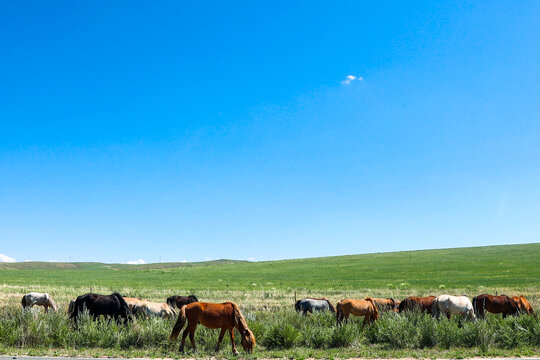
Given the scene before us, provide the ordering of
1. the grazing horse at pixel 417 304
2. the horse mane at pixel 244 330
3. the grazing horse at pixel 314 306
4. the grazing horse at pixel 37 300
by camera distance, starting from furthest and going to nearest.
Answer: the grazing horse at pixel 37 300, the grazing horse at pixel 314 306, the grazing horse at pixel 417 304, the horse mane at pixel 244 330

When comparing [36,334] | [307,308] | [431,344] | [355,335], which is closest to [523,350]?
[431,344]

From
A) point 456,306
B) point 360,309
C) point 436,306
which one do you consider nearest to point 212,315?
point 360,309

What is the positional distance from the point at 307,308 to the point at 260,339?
709 cm

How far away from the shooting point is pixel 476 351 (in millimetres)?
12094

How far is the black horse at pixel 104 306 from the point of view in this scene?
634 inches

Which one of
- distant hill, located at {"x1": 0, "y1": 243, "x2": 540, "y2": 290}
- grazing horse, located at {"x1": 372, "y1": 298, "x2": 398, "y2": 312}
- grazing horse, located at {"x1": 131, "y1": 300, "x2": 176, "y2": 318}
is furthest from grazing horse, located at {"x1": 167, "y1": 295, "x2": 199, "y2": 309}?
distant hill, located at {"x1": 0, "y1": 243, "x2": 540, "y2": 290}

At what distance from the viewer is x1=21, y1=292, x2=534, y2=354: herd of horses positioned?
12.0m

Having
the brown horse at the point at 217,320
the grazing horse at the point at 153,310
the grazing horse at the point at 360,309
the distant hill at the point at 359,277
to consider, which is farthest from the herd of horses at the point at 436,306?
the distant hill at the point at 359,277

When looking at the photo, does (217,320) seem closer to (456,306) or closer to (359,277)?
(456,306)

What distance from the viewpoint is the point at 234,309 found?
1207 cm

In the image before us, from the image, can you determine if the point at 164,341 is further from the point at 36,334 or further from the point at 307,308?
the point at 307,308

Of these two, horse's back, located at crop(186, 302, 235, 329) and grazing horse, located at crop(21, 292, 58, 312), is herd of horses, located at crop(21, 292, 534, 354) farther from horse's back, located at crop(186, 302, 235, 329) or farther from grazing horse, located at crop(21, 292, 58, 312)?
grazing horse, located at crop(21, 292, 58, 312)

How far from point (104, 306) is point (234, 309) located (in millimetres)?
6789

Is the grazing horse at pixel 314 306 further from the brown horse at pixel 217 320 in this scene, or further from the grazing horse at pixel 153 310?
the brown horse at pixel 217 320
